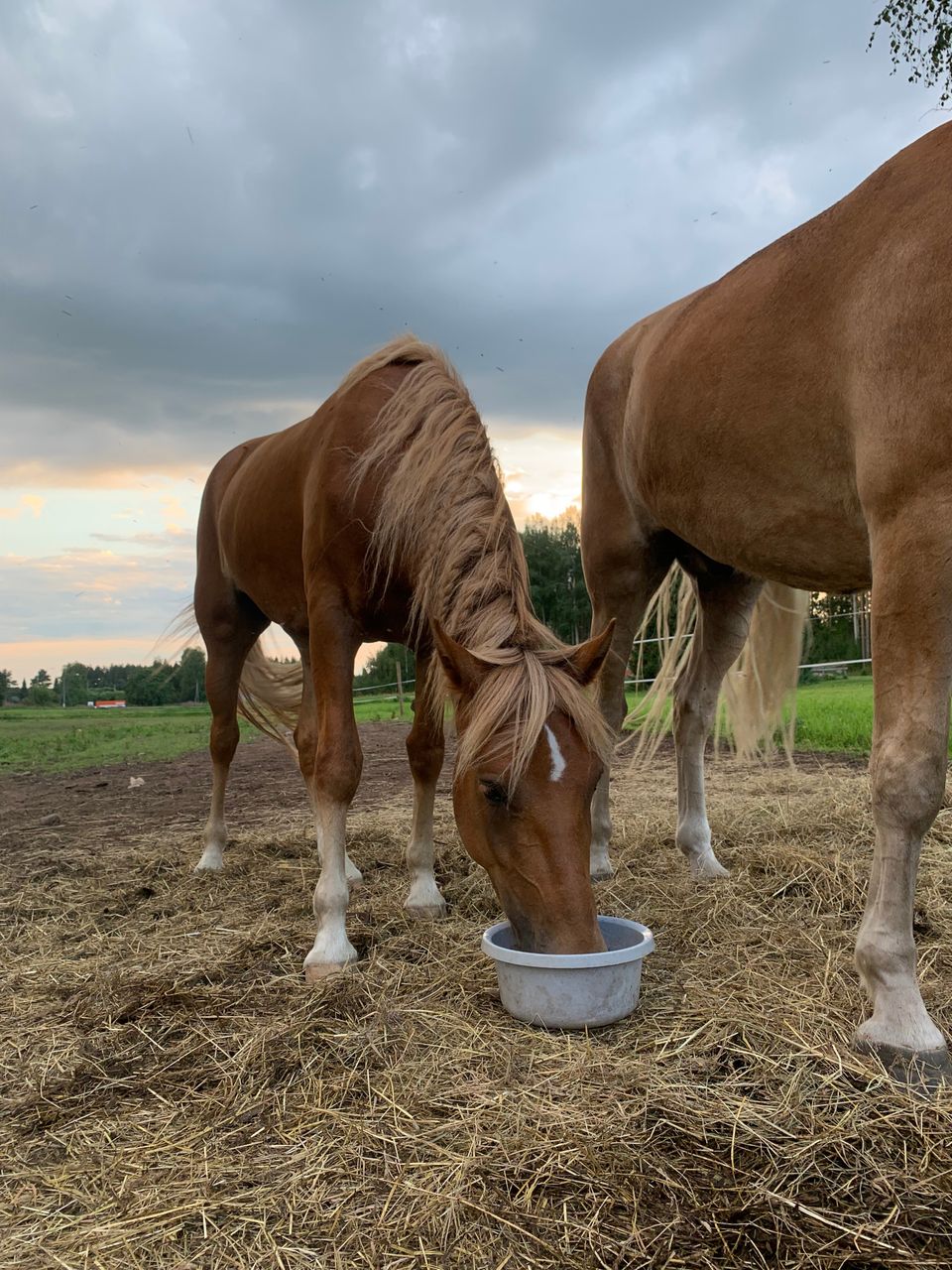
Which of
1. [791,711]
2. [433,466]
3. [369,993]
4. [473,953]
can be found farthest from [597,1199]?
[791,711]

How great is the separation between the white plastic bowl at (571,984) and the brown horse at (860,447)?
596 millimetres

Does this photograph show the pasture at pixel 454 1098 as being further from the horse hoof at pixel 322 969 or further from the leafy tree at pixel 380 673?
the leafy tree at pixel 380 673

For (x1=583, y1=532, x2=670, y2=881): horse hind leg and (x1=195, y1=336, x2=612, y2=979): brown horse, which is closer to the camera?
(x1=195, y1=336, x2=612, y2=979): brown horse

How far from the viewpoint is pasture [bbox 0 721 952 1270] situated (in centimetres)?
161

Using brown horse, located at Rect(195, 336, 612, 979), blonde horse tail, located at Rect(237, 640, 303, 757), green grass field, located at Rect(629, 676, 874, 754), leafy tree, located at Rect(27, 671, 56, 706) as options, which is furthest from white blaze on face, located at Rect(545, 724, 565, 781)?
leafy tree, located at Rect(27, 671, 56, 706)

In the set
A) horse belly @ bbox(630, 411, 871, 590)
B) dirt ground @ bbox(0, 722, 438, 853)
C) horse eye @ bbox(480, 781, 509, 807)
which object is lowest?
dirt ground @ bbox(0, 722, 438, 853)

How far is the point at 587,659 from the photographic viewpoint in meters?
2.64

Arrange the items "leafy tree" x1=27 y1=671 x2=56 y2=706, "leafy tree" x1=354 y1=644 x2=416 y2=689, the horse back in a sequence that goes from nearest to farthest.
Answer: the horse back
"leafy tree" x1=354 y1=644 x2=416 y2=689
"leafy tree" x1=27 y1=671 x2=56 y2=706

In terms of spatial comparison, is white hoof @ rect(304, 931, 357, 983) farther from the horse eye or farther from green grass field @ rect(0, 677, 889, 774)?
green grass field @ rect(0, 677, 889, 774)

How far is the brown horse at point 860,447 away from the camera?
2045 mm

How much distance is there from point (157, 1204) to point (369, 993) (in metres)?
0.99

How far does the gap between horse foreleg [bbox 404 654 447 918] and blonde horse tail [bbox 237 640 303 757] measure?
2.15m

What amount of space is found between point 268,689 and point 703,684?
3.06 meters

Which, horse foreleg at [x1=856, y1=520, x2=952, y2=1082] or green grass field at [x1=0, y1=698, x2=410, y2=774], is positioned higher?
horse foreleg at [x1=856, y1=520, x2=952, y2=1082]
